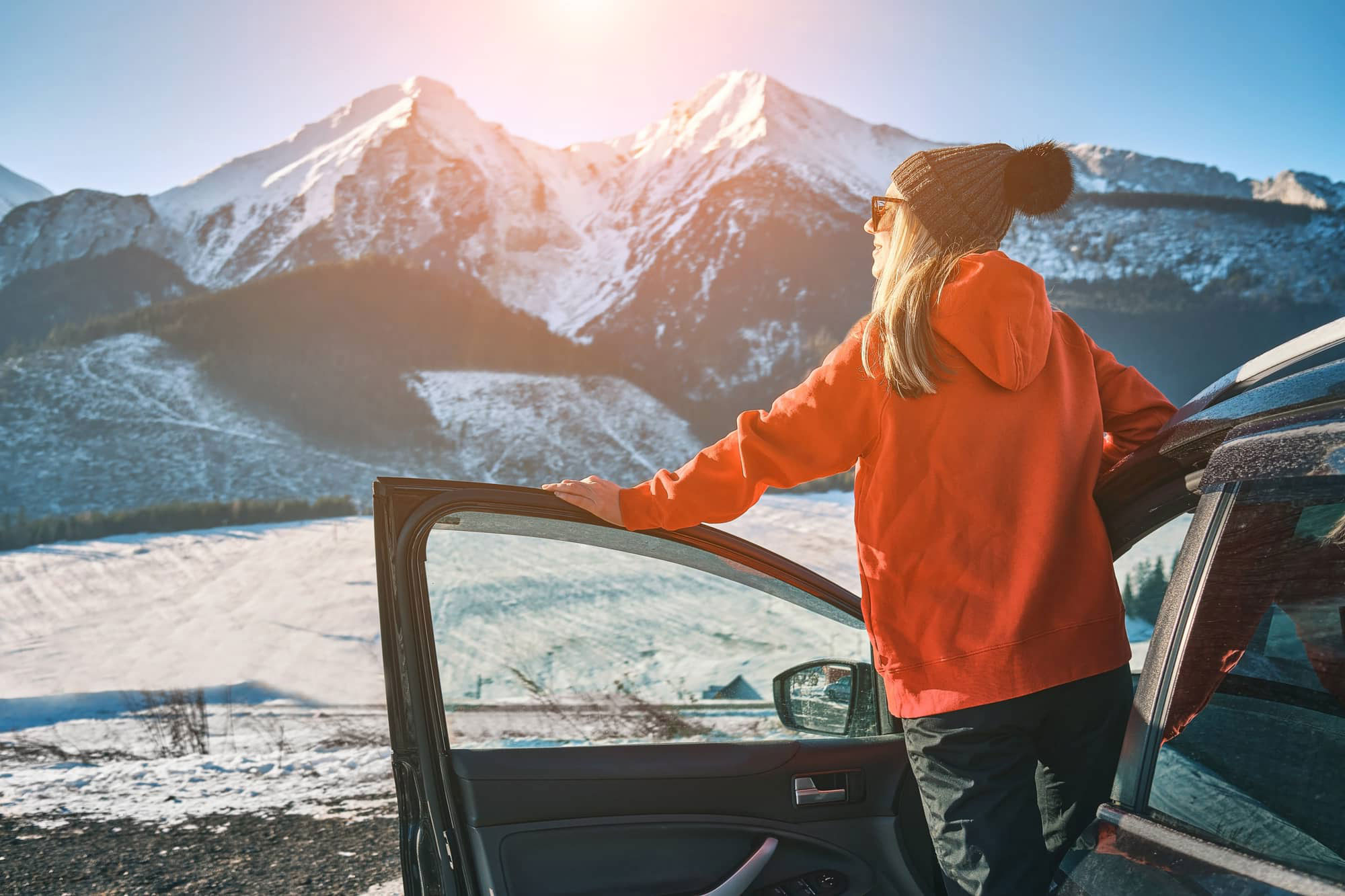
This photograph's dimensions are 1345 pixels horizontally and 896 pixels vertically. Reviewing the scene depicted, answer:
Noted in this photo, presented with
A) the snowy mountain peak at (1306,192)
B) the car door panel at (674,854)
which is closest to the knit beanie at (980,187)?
the car door panel at (674,854)

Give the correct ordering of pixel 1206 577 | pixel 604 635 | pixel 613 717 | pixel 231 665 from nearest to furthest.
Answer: pixel 1206 577, pixel 613 717, pixel 604 635, pixel 231 665

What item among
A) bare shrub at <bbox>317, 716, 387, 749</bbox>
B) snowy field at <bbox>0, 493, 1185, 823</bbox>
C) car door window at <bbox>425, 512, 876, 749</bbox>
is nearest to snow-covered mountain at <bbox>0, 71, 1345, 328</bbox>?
snowy field at <bbox>0, 493, 1185, 823</bbox>

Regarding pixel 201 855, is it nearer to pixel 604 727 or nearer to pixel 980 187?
pixel 604 727

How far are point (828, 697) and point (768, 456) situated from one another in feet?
1.96

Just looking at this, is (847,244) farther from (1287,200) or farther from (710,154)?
(1287,200)

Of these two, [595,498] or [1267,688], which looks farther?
[595,498]

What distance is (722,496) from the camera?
1.25 metres

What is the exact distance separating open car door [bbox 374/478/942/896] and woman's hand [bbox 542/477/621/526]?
0.03m

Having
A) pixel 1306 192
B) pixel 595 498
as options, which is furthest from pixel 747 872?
pixel 1306 192

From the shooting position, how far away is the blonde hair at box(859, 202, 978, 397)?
41.9 inches

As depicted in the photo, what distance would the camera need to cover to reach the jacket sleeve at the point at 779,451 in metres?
1.14

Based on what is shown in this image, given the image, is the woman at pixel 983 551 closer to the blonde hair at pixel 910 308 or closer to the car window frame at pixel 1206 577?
the blonde hair at pixel 910 308

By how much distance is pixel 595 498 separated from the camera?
128cm

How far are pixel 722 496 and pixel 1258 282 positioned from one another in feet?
139
